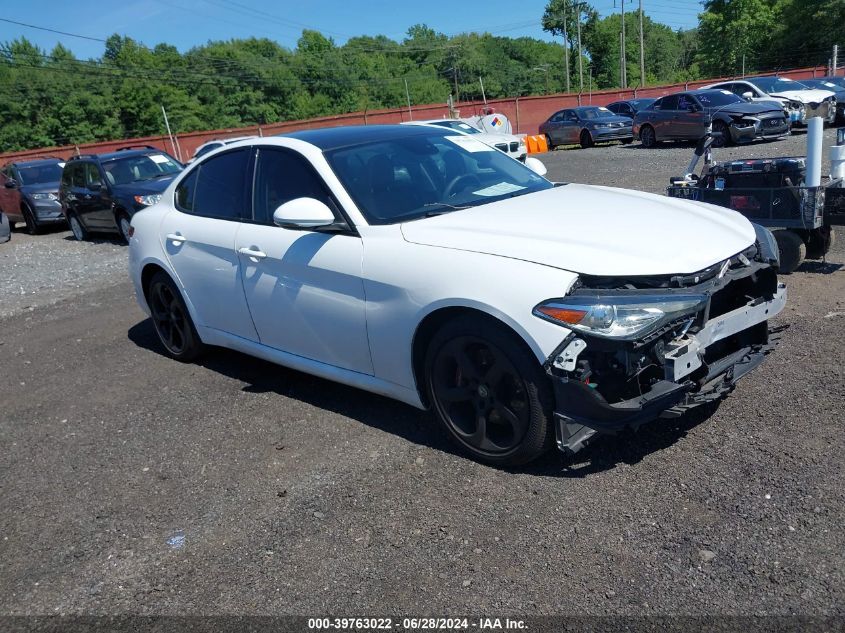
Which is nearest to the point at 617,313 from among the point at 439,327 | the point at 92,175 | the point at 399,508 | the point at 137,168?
the point at 439,327

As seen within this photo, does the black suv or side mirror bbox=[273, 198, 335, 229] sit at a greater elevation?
Answer: side mirror bbox=[273, 198, 335, 229]

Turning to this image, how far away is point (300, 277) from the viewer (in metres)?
4.30

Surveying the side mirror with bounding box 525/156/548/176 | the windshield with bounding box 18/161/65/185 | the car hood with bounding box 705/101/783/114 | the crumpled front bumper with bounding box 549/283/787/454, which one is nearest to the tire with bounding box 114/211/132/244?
the windshield with bounding box 18/161/65/185

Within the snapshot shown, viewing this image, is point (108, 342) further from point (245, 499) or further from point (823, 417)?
point (823, 417)

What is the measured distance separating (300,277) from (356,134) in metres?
1.12

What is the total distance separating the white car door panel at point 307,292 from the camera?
13.3ft

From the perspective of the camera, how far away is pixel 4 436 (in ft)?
16.2

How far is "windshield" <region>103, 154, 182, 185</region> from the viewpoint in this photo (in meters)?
13.6

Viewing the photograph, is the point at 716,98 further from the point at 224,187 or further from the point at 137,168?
the point at 224,187

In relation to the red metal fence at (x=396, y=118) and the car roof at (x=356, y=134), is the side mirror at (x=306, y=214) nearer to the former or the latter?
the car roof at (x=356, y=134)

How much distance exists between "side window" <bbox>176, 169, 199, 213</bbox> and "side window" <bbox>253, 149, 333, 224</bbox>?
833 millimetres

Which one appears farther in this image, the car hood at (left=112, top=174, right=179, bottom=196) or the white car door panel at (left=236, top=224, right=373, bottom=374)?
the car hood at (left=112, top=174, right=179, bottom=196)

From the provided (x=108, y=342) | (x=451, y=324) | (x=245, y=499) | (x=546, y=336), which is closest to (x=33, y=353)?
(x=108, y=342)

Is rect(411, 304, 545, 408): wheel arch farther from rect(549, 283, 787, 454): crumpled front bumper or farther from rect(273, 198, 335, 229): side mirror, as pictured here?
rect(273, 198, 335, 229): side mirror
